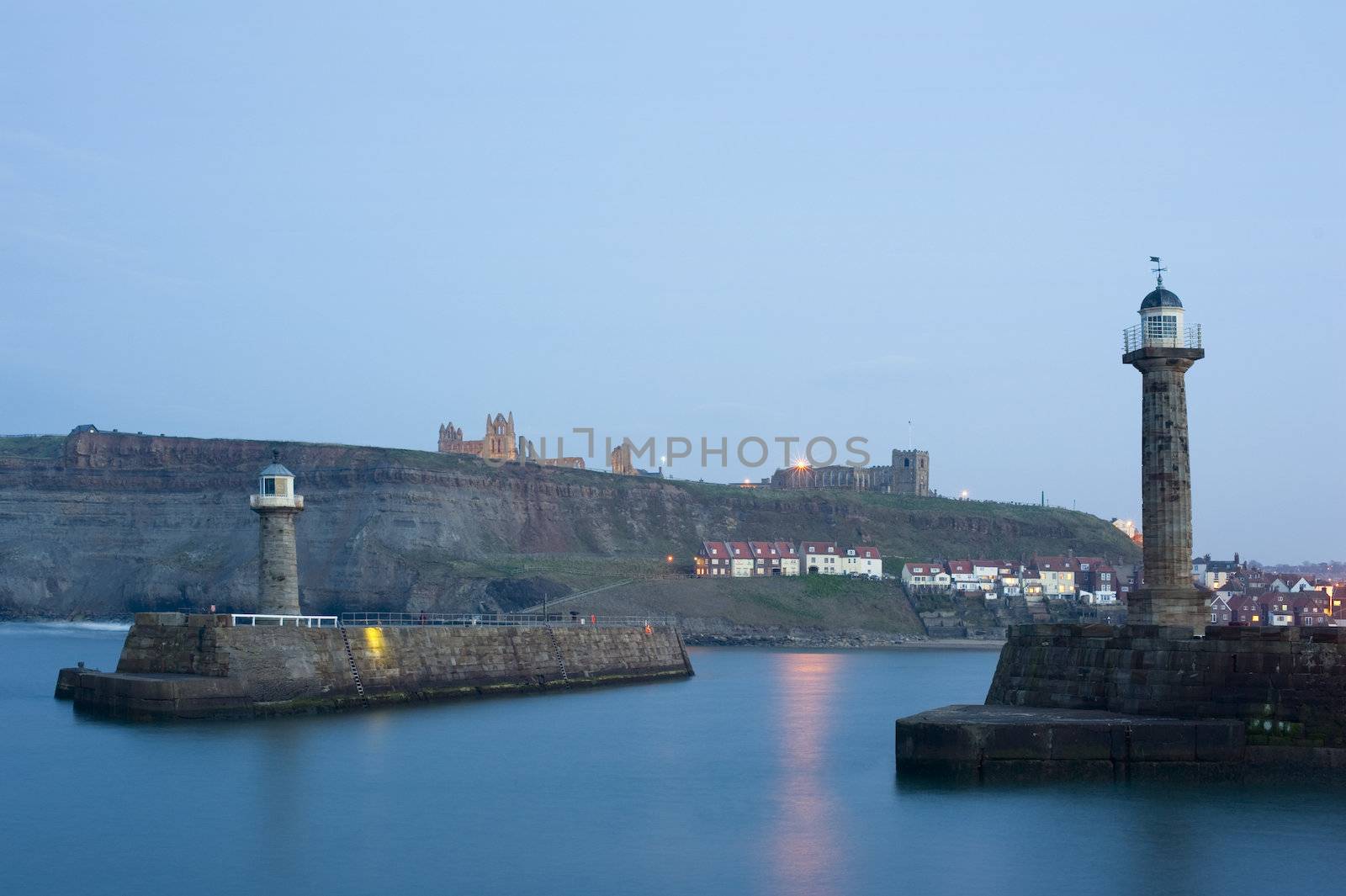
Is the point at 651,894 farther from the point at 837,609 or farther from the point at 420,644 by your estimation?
the point at 837,609

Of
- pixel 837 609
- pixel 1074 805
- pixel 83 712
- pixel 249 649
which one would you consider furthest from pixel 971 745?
pixel 837 609

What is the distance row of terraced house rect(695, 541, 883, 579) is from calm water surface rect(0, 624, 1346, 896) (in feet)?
292

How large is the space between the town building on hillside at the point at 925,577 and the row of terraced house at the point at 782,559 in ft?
9.10

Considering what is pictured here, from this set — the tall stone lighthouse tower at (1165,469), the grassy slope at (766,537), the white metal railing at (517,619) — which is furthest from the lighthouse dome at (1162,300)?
the grassy slope at (766,537)

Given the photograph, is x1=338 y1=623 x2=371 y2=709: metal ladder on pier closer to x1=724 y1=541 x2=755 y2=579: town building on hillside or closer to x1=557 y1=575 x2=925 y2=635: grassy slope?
x1=557 y1=575 x2=925 y2=635: grassy slope

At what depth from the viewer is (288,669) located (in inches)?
1751

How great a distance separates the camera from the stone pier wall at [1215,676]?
29.1 metres

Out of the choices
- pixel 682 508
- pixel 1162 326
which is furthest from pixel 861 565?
pixel 1162 326

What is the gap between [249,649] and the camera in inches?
1710

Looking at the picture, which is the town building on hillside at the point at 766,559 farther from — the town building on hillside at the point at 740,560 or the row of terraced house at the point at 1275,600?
the row of terraced house at the point at 1275,600

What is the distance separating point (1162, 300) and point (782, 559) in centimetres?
10110

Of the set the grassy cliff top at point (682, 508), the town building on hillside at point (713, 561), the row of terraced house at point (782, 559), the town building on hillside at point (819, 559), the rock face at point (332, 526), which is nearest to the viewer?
the rock face at point (332, 526)

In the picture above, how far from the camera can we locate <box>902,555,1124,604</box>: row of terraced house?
13812 cm

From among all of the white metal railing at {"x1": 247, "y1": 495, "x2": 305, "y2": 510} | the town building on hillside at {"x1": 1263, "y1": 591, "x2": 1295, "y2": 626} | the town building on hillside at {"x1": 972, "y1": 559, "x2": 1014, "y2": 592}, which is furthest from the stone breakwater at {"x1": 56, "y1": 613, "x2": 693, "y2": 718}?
the town building on hillside at {"x1": 972, "y1": 559, "x2": 1014, "y2": 592}
